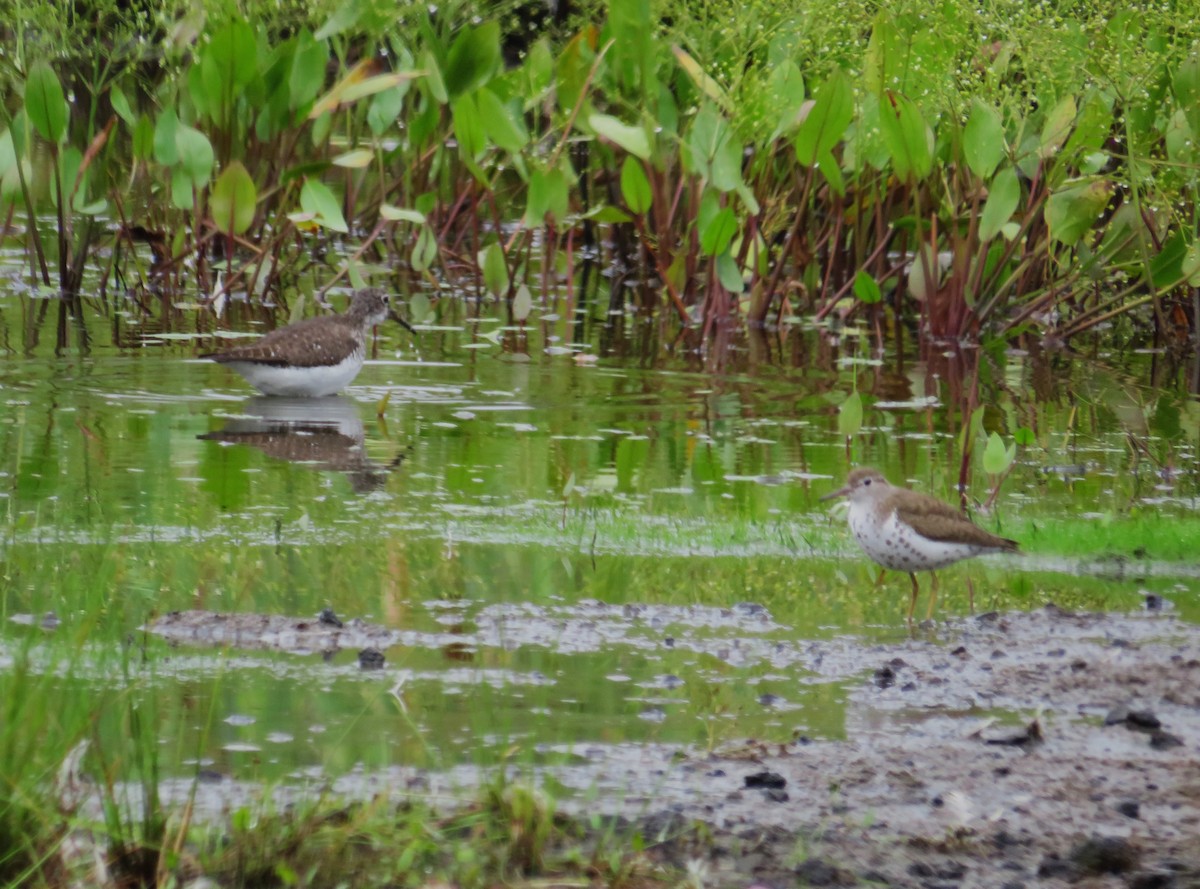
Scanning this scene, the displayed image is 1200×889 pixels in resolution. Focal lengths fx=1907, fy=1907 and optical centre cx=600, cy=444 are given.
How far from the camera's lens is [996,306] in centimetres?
1381

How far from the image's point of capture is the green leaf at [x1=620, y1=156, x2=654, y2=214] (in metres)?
12.8

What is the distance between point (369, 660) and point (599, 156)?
1075 cm

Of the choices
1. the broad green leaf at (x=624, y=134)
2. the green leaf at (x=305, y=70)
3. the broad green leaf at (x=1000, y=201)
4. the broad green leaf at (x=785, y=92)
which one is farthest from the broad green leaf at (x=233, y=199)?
the broad green leaf at (x=1000, y=201)

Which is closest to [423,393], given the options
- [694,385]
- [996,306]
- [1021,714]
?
[694,385]

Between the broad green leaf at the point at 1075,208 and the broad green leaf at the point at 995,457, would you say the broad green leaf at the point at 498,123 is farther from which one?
the broad green leaf at the point at 995,457

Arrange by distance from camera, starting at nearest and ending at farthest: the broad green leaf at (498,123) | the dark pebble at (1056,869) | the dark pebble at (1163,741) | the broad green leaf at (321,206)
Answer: the dark pebble at (1056,869) → the dark pebble at (1163,741) → the broad green leaf at (498,123) → the broad green leaf at (321,206)

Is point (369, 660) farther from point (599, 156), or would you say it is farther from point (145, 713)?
point (599, 156)

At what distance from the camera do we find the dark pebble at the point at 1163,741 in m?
5.00

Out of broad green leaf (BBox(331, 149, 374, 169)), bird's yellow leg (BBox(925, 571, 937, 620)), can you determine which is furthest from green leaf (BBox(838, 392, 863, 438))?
broad green leaf (BBox(331, 149, 374, 169))

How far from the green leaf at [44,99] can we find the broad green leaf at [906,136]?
5.47 m

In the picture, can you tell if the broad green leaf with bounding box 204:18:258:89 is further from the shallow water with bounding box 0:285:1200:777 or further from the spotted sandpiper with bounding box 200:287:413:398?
the spotted sandpiper with bounding box 200:287:413:398

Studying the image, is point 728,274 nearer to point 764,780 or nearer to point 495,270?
point 495,270

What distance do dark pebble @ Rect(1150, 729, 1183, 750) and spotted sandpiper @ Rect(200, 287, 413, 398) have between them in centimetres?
623

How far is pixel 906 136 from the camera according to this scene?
476 inches
